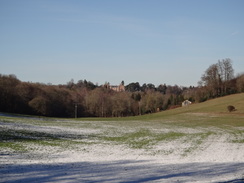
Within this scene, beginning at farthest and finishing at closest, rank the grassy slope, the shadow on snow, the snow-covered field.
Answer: the grassy slope < the snow-covered field < the shadow on snow

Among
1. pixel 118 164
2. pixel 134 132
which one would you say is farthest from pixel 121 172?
pixel 134 132

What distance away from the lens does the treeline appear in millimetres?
88750

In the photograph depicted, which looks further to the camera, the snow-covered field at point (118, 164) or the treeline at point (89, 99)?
the treeline at point (89, 99)

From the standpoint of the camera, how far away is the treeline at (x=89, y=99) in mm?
88750

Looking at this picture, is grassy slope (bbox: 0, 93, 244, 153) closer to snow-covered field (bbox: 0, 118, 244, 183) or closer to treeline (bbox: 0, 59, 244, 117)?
snow-covered field (bbox: 0, 118, 244, 183)

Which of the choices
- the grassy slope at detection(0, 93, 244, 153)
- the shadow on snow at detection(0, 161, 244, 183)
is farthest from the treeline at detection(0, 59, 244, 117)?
the shadow on snow at detection(0, 161, 244, 183)

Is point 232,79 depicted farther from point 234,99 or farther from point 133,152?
point 133,152

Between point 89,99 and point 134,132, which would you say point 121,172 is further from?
point 89,99

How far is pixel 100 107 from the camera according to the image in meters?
122

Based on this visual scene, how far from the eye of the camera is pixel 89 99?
394 ft

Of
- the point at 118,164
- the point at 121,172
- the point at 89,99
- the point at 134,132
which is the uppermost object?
the point at 89,99

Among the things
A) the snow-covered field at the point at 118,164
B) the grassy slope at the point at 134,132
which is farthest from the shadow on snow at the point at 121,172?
the grassy slope at the point at 134,132

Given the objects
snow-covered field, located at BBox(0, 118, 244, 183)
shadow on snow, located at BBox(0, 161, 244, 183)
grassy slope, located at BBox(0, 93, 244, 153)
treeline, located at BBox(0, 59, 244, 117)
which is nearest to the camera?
shadow on snow, located at BBox(0, 161, 244, 183)

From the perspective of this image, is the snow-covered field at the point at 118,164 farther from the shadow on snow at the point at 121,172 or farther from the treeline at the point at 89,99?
the treeline at the point at 89,99
